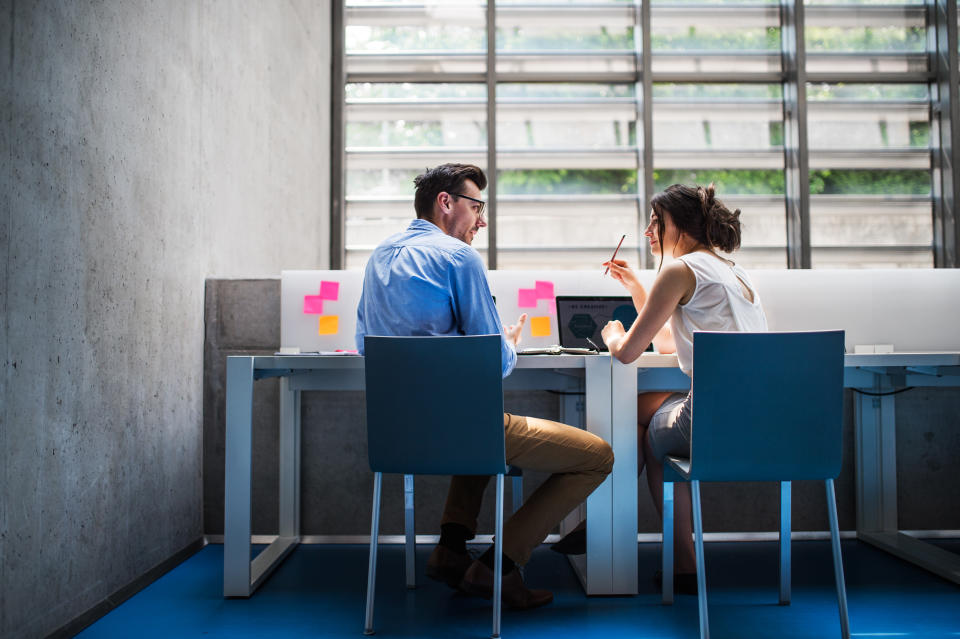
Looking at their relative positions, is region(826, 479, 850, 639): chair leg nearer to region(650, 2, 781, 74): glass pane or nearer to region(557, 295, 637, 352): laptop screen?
region(557, 295, 637, 352): laptop screen

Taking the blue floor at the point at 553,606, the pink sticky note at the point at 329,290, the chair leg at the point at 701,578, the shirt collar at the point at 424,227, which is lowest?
the blue floor at the point at 553,606

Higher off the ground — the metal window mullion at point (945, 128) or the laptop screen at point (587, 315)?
the metal window mullion at point (945, 128)

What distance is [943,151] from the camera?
457 cm

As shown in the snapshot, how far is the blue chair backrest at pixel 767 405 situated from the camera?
64.4 inches

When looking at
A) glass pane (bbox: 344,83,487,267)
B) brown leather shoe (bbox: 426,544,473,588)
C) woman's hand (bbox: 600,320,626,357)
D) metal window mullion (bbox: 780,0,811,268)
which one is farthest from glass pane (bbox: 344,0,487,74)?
brown leather shoe (bbox: 426,544,473,588)

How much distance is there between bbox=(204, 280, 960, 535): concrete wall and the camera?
271cm

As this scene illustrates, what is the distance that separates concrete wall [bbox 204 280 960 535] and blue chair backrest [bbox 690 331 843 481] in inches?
42.4

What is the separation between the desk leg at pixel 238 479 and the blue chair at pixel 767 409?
4.07ft

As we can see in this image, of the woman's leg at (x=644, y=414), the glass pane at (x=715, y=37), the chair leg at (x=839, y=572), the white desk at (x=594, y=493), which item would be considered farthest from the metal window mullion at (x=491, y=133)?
the chair leg at (x=839, y=572)

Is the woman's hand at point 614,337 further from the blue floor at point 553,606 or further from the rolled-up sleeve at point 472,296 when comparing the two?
the blue floor at point 553,606

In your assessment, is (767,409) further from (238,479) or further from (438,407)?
(238,479)

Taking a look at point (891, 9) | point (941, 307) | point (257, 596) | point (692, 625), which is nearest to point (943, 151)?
point (891, 9)

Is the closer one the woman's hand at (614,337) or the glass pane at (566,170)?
the woman's hand at (614,337)

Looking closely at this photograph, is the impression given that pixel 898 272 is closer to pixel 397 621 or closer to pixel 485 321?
pixel 485 321
